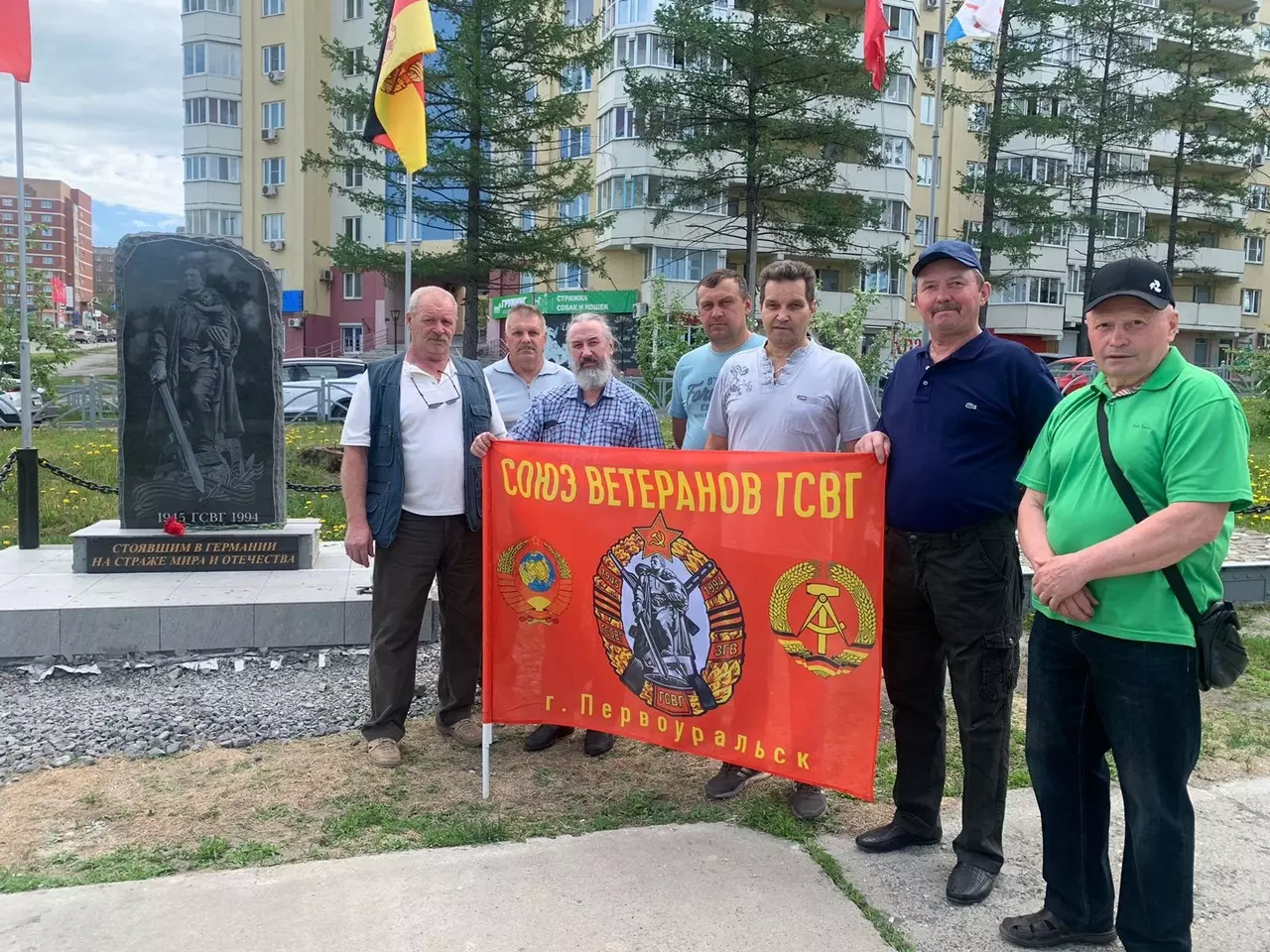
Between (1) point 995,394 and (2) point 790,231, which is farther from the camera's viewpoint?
(2) point 790,231

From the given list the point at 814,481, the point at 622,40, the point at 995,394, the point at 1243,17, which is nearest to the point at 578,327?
the point at 814,481

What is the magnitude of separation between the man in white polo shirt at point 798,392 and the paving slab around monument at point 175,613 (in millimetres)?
3098

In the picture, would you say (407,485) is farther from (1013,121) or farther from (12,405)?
(1013,121)

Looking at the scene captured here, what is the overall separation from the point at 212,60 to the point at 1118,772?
55993mm

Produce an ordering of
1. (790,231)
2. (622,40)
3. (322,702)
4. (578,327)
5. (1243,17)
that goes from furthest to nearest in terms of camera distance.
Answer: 1. (1243,17)
2. (622,40)
3. (790,231)
4. (322,702)
5. (578,327)

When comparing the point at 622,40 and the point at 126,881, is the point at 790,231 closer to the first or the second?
the point at 622,40

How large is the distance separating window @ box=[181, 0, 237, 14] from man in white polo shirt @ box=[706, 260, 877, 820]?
5502 cm

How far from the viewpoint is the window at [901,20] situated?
41.2 metres

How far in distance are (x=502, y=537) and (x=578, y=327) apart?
3.53 feet

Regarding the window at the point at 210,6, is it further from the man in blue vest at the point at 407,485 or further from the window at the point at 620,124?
the man in blue vest at the point at 407,485

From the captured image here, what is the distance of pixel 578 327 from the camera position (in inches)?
175

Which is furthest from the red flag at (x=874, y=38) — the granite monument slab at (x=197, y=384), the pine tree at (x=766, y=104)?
the granite monument slab at (x=197, y=384)

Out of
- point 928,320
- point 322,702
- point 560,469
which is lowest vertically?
point 322,702

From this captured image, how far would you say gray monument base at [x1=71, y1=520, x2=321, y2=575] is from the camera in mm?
6625
